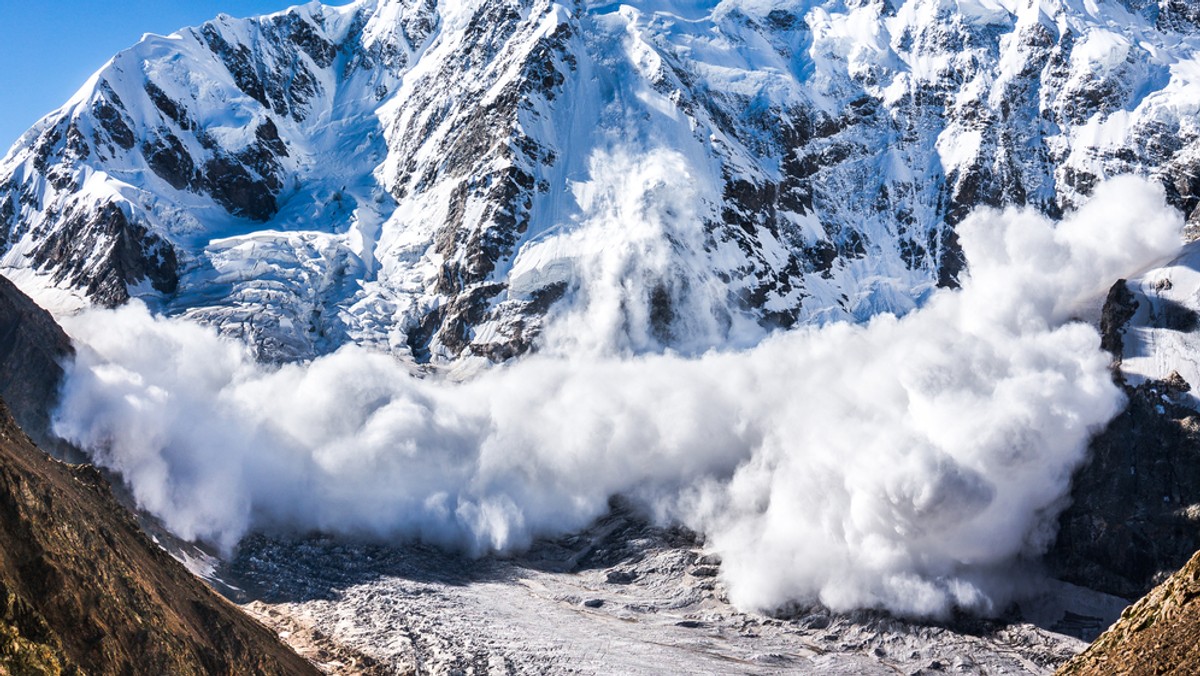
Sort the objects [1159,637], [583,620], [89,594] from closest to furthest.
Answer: [1159,637] → [89,594] → [583,620]

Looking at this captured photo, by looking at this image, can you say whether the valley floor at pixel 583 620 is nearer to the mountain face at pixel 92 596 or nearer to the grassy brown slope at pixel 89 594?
the mountain face at pixel 92 596

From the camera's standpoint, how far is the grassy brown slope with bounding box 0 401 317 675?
147 ft

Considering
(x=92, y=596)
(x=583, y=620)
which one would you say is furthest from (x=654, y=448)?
(x=92, y=596)

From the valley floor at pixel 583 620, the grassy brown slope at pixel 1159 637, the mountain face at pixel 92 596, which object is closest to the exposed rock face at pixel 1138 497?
the valley floor at pixel 583 620

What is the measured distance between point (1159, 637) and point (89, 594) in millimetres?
45535

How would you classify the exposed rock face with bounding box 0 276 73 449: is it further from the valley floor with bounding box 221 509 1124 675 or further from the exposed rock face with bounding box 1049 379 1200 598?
the exposed rock face with bounding box 1049 379 1200 598

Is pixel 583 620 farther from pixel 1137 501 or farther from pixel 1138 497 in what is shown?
pixel 1138 497

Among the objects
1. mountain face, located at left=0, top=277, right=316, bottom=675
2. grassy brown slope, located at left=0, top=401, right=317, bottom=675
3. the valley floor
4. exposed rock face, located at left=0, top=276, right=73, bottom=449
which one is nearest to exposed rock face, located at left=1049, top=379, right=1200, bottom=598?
the valley floor

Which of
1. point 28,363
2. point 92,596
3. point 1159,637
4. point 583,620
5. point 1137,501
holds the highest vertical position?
point 28,363

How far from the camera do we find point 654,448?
181 meters

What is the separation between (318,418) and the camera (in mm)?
176625

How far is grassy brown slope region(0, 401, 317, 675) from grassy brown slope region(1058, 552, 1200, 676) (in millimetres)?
33482

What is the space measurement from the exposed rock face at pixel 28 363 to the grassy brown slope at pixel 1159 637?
137 meters

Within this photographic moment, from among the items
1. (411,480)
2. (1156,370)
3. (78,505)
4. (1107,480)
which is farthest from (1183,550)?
(78,505)
